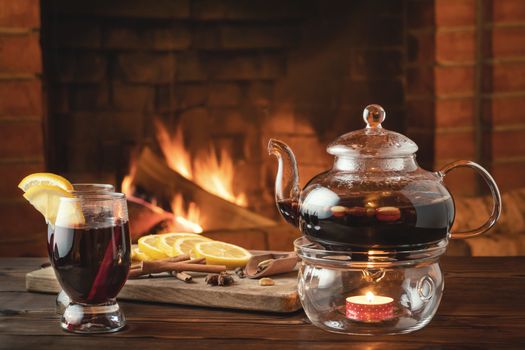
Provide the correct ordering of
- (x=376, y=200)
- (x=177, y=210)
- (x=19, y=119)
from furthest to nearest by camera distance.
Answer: (x=177, y=210), (x=19, y=119), (x=376, y=200)

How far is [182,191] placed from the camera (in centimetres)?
262

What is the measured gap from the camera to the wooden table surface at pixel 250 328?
1025mm

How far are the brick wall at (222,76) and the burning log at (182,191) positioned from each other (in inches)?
2.4

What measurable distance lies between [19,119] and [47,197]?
3.97ft

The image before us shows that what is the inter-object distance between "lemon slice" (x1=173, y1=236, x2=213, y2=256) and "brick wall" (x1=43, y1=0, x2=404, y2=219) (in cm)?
116

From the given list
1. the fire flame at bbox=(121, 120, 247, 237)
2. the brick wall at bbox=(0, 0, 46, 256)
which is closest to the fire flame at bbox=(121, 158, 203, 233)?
the fire flame at bbox=(121, 120, 247, 237)

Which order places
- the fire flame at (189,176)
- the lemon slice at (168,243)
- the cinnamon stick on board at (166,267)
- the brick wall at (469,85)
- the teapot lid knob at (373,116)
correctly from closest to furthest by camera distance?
the teapot lid knob at (373,116) < the cinnamon stick on board at (166,267) < the lemon slice at (168,243) < the brick wall at (469,85) < the fire flame at (189,176)

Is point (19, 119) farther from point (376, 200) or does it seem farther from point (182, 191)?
point (376, 200)

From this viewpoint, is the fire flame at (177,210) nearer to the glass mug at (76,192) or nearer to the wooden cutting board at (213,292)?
the wooden cutting board at (213,292)

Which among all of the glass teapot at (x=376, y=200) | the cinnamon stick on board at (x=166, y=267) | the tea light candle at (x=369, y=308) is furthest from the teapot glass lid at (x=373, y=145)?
the cinnamon stick on board at (x=166, y=267)

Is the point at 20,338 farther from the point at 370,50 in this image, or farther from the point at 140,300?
the point at 370,50

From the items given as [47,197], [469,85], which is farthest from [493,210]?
[469,85]

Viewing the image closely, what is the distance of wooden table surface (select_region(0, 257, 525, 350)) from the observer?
3.36ft

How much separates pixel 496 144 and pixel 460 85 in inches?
7.2
